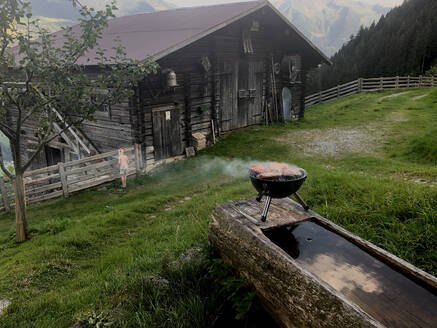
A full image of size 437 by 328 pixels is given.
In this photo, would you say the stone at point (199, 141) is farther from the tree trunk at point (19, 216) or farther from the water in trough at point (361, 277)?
the water in trough at point (361, 277)

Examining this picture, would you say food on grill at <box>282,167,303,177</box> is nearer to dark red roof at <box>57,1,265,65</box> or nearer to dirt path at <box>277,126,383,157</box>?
dark red roof at <box>57,1,265,65</box>

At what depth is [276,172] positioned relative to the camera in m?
4.30

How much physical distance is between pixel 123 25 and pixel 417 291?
56.4 feet

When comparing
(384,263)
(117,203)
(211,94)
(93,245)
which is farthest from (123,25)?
(384,263)

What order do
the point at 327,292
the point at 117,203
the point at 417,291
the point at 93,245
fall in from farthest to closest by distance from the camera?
1. the point at 117,203
2. the point at 93,245
3. the point at 417,291
4. the point at 327,292

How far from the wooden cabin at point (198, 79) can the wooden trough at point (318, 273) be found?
7.35 meters

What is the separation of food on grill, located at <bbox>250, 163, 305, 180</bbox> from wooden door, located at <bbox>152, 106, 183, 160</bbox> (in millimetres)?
7874

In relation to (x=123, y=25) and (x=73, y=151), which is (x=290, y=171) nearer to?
(x=73, y=151)

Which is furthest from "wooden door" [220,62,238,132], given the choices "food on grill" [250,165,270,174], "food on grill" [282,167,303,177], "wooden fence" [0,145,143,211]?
"food on grill" [282,167,303,177]

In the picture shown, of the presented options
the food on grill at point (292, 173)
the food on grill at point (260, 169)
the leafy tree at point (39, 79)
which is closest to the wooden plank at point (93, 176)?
the leafy tree at point (39, 79)

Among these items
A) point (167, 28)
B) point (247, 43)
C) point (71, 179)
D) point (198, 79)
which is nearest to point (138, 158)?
point (71, 179)

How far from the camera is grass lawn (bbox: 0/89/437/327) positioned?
3.88m

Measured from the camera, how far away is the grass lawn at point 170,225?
12.7 ft

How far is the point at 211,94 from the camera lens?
1380 cm
